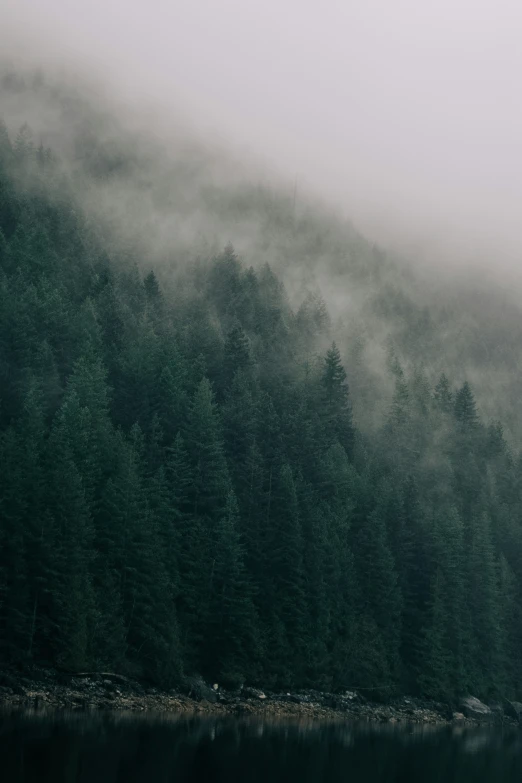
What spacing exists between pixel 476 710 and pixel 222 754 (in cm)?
5965

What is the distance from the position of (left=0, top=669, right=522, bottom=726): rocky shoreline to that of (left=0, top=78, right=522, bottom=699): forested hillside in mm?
1561

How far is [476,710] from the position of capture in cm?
9838

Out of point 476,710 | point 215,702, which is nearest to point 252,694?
point 215,702

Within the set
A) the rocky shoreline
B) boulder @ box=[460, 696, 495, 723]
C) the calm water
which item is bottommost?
the calm water

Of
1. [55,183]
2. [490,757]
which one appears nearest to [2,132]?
[55,183]

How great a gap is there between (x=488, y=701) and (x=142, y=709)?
2067 inches

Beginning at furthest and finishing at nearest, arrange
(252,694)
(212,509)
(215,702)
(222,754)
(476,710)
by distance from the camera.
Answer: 1. (476,710)
2. (212,509)
3. (252,694)
4. (215,702)
5. (222,754)

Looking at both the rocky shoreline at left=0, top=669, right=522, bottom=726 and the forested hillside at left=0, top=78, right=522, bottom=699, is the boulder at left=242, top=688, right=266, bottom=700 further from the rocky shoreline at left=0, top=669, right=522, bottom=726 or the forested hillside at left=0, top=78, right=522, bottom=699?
the forested hillside at left=0, top=78, right=522, bottom=699

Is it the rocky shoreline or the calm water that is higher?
the rocky shoreline

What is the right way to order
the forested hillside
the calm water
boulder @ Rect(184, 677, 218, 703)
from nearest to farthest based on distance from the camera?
the calm water
the forested hillside
boulder @ Rect(184, 677, 218, 703)

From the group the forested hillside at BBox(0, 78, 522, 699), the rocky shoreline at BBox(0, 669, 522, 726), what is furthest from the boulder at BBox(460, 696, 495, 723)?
the forested hillside at BBox(0, 78, 522, 699)

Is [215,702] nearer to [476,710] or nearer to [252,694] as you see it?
[252,694]

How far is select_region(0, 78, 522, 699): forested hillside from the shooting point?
68625 millimetres

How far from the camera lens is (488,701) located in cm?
10306
